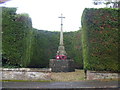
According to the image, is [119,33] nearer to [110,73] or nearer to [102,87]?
[110,73]

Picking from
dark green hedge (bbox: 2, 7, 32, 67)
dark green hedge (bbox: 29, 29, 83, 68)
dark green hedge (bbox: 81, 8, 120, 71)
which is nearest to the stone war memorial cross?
dark green hedge (bbox: 29, 29, 83, 68)

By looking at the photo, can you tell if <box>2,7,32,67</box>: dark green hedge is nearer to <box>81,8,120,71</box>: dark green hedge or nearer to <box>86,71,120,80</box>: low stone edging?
<box>81,8,120,71</box>: dark green hedge

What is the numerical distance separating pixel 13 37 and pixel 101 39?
15.0 feet

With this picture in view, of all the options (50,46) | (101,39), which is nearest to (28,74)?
(101,39)

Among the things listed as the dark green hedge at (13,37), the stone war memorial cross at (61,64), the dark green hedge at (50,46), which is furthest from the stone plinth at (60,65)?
the dark green hedge at (13,37)

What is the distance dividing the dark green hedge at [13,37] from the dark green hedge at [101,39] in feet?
11.0

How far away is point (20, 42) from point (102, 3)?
47.0 ft

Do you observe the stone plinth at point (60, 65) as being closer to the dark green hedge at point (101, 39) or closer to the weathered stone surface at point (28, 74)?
the dark green hedge at point (101, 39)

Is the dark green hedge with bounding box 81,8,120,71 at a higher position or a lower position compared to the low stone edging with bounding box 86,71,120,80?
higher

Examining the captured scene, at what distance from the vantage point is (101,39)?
10.0 m

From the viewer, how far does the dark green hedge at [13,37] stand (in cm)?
1000

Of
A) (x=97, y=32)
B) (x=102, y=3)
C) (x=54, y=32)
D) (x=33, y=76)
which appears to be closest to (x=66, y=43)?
(x=54, y=32)

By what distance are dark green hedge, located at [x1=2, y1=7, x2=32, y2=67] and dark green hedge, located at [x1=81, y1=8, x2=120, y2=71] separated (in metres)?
3.35

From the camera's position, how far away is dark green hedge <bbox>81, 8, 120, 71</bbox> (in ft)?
31.9
